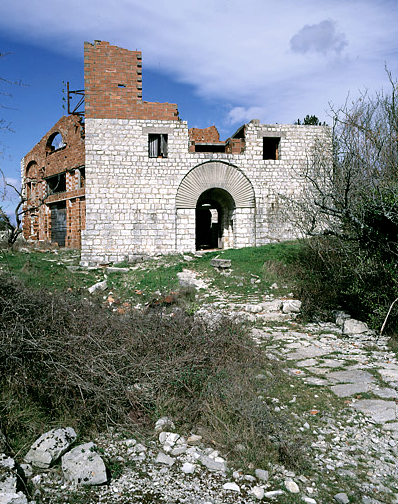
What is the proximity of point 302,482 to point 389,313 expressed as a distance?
4096 millimetres

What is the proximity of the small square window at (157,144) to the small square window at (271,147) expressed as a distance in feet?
13.5

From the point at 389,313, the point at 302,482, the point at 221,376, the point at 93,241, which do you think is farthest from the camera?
the point at 93,241

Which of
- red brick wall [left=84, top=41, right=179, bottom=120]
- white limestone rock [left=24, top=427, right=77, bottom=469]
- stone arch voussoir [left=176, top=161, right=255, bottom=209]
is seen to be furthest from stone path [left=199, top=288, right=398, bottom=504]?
red brick wall [left=84, top=41, right=179, bottom=120]

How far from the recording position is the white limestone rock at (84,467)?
2.56 meters

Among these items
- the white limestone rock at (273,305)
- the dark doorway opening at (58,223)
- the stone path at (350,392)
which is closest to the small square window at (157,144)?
the dark doorway opening at (58,223)

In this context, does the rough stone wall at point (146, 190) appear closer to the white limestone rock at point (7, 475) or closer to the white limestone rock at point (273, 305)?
the white limestone rock at point (273, 305)

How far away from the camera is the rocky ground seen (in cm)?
246

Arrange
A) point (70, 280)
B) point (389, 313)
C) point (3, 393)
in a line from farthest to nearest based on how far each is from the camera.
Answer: point (70, 280) < point (389, 313) < point (3, 393)

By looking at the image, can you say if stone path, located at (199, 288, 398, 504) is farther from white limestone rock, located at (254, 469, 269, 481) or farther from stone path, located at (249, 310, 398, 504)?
white limestone rock, located at (254, 469, 269, 481)

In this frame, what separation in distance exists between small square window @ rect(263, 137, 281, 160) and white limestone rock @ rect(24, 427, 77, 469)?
522 inches

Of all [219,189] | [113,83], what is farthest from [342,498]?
[113,83]

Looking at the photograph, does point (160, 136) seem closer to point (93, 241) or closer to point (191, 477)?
point (93, 241)

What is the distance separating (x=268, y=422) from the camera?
317cm

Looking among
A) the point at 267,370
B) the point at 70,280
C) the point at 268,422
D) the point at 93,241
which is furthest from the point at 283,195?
the point at 268,422
